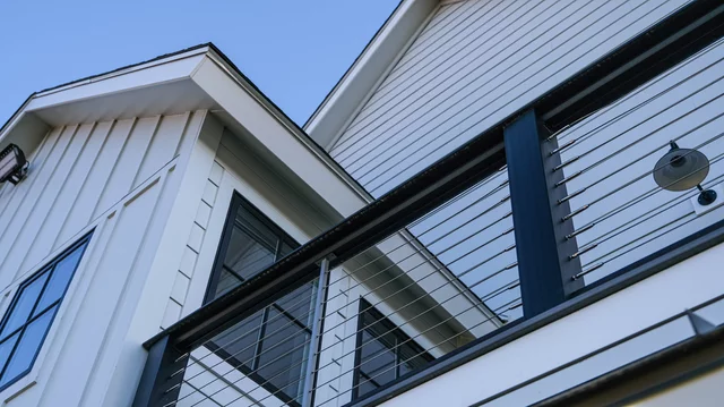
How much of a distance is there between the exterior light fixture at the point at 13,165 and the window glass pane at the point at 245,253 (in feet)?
9.79

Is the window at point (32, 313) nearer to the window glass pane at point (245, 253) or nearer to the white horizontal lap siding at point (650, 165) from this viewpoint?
the window glass pane at point (245, 253)

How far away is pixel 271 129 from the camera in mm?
5355

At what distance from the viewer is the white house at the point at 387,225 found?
2.26m

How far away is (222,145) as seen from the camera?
5.37 metres

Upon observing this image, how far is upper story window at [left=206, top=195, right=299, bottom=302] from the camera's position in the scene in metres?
5.12

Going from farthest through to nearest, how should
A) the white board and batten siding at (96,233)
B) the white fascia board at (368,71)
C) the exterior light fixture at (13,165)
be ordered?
the white fascia board at (368,71)
the exterior light fixture at (13,165)
the white board and batten siding at (96,233)

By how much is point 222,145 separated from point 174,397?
1.95 meters

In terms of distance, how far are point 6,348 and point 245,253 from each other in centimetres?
169

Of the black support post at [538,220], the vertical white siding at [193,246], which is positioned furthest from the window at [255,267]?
the black support post at [538,220]

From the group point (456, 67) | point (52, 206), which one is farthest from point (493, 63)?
point (52, 206)

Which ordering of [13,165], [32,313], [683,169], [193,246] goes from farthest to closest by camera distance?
[13,165], [32,313], [193,246], [683,169]

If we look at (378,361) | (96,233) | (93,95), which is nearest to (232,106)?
(96,233)

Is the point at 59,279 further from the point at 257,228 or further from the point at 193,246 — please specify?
the point at 257,228

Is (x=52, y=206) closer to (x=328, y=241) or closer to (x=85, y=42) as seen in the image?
(x=328, y=241)
